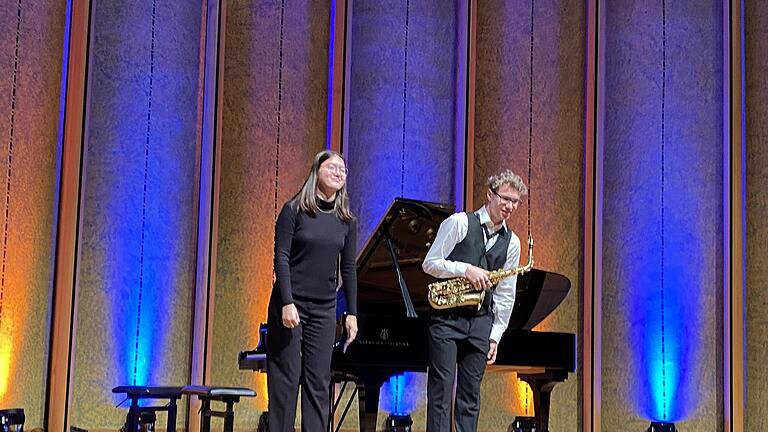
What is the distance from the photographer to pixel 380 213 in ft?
24.9

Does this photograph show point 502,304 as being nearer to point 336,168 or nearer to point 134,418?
point 336,168

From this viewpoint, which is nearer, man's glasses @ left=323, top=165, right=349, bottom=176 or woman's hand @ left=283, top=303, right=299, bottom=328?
woman's hand @ left=283, top=303, right=299, bottom=328

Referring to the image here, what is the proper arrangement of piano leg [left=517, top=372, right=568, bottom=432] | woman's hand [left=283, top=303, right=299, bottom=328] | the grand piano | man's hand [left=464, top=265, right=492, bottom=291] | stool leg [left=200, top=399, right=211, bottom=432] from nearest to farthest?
woman's hand [left=283, top=303, right=299, bottom=328] < man's hand [left=464, top=265, right=492, bottom=291] < the grand piano < stool leg [left=200, top=399, right=211, bottom=432] < piano leg [left=517, top=372, right=568, bottom=432]

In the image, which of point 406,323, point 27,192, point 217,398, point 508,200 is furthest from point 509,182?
point 27,192

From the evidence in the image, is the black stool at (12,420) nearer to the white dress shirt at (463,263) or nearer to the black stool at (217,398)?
the black stool at (217,398)

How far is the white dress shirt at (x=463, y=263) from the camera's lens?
4.03 m

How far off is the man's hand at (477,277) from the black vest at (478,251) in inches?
4.6

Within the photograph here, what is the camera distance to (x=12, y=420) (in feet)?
19.4

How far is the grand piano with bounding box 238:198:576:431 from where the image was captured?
5.05m

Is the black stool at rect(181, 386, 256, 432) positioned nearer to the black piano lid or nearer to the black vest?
the black piano lid

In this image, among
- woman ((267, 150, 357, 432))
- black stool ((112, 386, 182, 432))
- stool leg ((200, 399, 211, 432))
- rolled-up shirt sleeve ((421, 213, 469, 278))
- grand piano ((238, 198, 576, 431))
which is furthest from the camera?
black stool ((112, 386, 182, 432))

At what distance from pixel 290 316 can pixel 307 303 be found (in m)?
0.16

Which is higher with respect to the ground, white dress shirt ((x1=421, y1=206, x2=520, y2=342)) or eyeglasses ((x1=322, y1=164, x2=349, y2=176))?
eyeglasses ((x1=322, y1=164, x2=349, y2=176))

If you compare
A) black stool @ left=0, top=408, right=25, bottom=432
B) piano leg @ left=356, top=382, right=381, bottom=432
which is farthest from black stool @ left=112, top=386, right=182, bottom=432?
piano leg @ left=356, top=382, right=381, bottom=432
